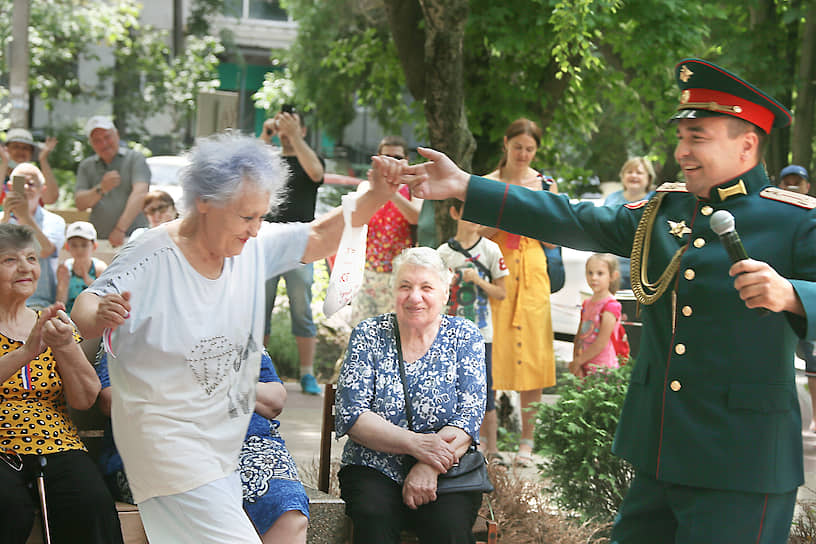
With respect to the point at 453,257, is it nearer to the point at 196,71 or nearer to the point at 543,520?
the point at 543,520

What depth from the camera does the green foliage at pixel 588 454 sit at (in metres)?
4.82

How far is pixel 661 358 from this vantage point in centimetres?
295

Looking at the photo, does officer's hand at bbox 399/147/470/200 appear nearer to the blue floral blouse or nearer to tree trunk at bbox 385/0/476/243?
the blue floral blouse

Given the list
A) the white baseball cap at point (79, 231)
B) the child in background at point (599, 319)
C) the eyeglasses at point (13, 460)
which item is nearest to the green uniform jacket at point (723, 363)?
the eyeglasses at point (13, 460)

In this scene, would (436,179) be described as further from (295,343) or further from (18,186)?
(295,343)

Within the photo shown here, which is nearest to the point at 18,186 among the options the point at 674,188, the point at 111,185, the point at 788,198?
the point at 111,185

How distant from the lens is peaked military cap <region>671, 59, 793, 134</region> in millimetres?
2824

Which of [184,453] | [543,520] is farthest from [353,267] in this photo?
[543,520]

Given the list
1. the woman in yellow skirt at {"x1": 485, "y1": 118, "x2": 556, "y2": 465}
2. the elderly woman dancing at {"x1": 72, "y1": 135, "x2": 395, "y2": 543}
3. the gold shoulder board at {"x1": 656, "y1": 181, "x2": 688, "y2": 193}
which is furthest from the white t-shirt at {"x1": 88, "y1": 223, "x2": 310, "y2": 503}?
the woman in yellow skirt at {"x1": 485, "y1": 118, "x2": 556, "y2": 465}

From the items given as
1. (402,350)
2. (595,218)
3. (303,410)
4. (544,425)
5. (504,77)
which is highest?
(504,77)

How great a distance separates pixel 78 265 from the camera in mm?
6617

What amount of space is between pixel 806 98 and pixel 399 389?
9.33m

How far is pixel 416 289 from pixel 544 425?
143 cm

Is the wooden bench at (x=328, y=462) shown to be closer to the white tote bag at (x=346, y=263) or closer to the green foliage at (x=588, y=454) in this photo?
the green foliage at (x=588, y=454)
